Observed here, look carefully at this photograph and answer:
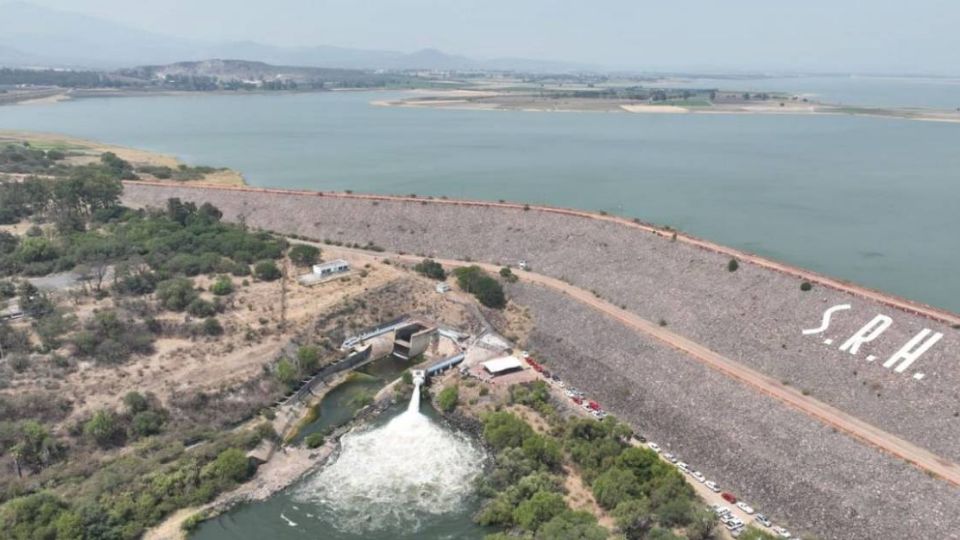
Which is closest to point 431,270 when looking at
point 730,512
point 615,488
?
point 615,488

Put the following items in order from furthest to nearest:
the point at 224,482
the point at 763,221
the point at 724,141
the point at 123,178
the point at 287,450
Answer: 1. the point at 724,141
2. the point at 123,178
3. the point at 763,221
4. the point at 287,450
5. the point at 224,482

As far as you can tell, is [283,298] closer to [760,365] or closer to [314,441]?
[314,441]

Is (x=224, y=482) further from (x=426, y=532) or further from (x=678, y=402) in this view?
(x=678, y=402)

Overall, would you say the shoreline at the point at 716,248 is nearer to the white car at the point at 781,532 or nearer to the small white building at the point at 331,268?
the small white building at the point at 331,268

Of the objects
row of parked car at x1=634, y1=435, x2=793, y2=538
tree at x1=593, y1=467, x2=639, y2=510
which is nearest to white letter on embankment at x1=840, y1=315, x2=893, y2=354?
row of parked car at x1=634, y1=435, x2=793, y2=538

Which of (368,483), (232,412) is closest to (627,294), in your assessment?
(368,483)
